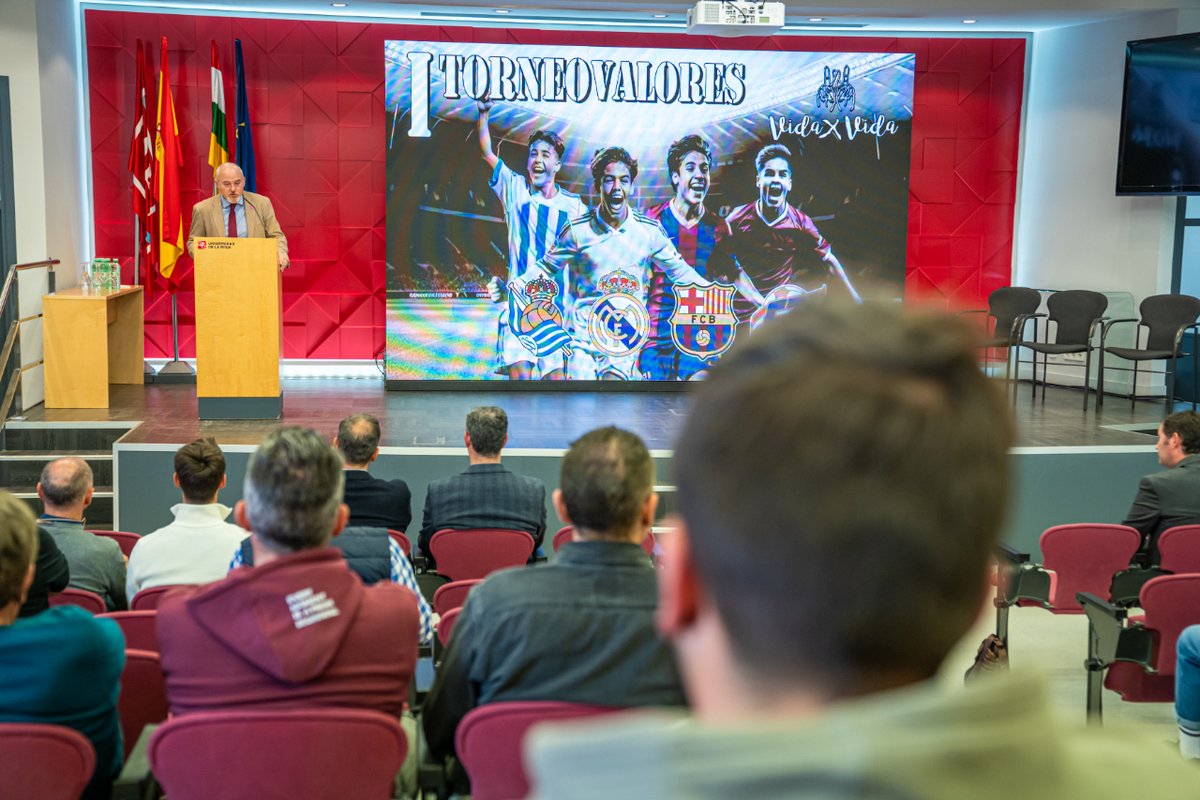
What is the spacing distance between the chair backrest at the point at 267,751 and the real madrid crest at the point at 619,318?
25.1 feet

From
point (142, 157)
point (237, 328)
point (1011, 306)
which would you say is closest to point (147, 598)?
point (237, 328)

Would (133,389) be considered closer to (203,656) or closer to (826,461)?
(203,656)

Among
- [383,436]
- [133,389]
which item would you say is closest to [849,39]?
[383,436]

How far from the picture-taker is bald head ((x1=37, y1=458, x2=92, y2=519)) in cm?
373

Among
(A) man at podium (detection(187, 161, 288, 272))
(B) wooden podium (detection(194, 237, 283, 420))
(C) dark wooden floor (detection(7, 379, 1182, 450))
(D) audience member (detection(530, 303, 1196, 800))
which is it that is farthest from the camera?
(A) man at podium (detection(187, 161, 288, 272))

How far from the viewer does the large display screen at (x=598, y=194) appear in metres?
9.45

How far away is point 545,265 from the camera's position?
31.4 ft

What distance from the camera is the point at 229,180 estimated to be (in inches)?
320

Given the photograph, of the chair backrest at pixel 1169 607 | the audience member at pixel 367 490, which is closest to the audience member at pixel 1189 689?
the chair backrest at pixel 1169 607

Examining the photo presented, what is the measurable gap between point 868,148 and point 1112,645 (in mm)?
6980

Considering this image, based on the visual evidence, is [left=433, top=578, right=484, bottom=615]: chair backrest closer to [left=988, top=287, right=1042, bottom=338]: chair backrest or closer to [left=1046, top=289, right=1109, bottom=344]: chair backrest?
[left=1046, top=289, right=1109, bottom=344]: chair backrest

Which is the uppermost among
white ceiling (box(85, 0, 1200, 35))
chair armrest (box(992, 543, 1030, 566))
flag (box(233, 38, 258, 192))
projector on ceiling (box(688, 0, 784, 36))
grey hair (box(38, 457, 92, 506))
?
white ceiling (box(85, 0, 1200, 35))

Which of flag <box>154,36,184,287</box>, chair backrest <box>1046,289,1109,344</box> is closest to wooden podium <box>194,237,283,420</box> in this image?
flag <box>154,36,184,287</box>

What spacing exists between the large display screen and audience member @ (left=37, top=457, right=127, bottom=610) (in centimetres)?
577
